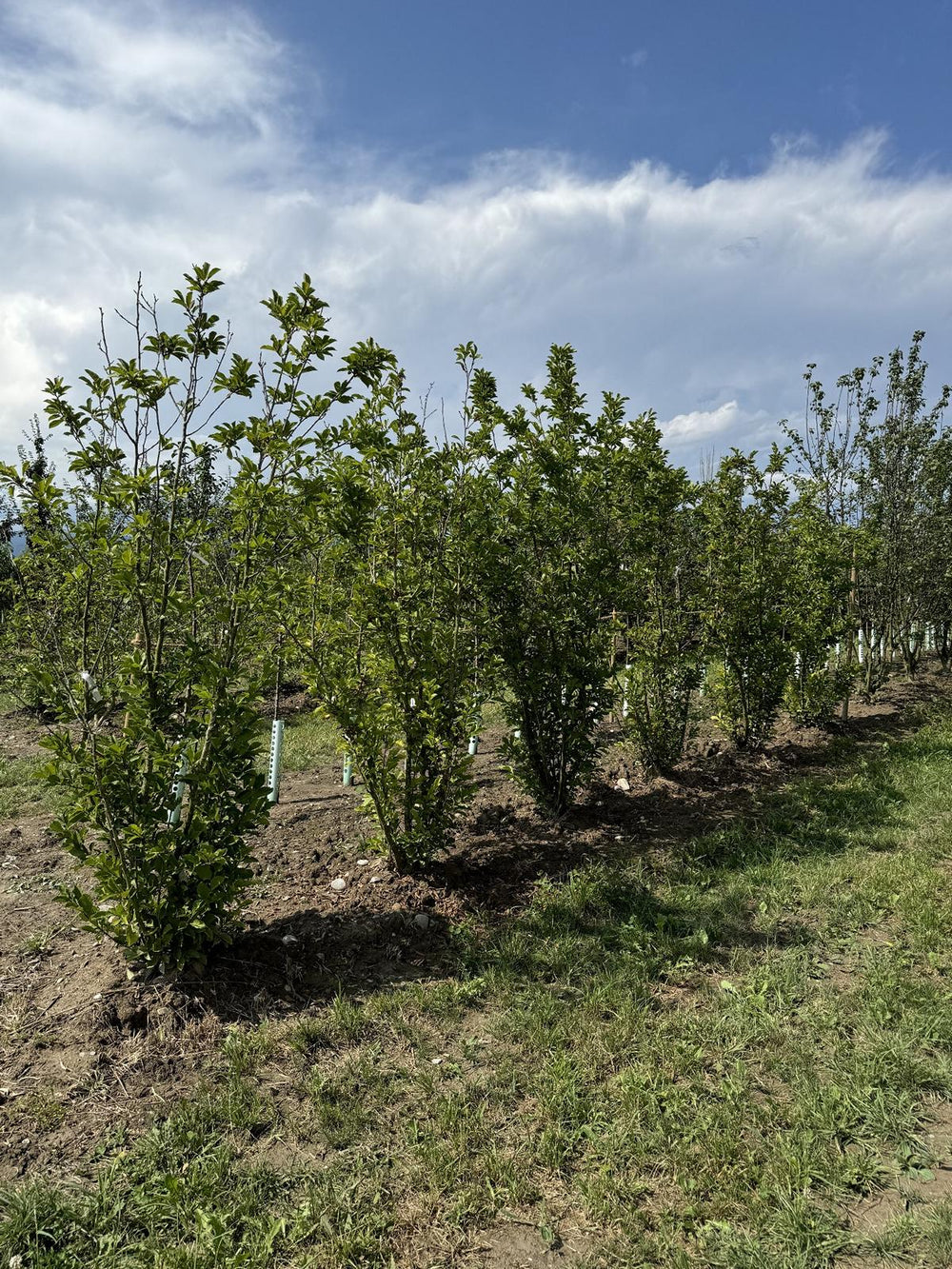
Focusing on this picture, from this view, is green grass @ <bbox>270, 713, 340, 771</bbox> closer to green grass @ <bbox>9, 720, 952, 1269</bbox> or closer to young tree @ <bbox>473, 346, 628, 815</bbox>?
young tree @ <bbox>473, 346, 628, 815</bbox>

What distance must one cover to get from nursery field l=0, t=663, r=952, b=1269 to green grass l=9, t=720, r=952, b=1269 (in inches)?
0.5

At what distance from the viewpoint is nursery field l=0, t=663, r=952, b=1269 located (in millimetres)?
2309

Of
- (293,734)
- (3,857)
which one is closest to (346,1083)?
(3,857)

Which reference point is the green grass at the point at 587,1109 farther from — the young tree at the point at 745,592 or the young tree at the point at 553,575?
the young tree at the point at 745,592

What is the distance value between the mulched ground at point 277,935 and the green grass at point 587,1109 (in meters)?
0.21

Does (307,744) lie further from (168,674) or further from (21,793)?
(168,674)

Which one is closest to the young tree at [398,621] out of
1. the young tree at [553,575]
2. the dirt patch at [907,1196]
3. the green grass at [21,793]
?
the young tree at [553,575]

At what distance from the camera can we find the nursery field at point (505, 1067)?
231cm

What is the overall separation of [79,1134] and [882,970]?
149 inches

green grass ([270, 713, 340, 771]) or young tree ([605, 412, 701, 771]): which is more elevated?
young tree ([605, 412, 701, 771])

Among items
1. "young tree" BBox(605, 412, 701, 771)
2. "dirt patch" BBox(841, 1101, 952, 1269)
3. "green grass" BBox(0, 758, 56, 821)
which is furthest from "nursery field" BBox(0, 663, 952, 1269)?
"young tree" BBox(605, 412, 701, 771)

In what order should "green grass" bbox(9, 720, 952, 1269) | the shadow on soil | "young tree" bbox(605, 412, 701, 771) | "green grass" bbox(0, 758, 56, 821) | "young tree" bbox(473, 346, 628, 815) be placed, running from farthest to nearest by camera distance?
"green grass" bbox(0, 758, 56, 821), "young tree" bbox(605, 412, 701, 771), "young tree" bbox(473, 346, 628, 815), the shadow on soil, "green grass" bbox(9, 720, 952, 1269)

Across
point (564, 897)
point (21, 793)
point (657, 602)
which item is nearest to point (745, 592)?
point (657, 602)

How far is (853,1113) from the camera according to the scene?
110 inches
